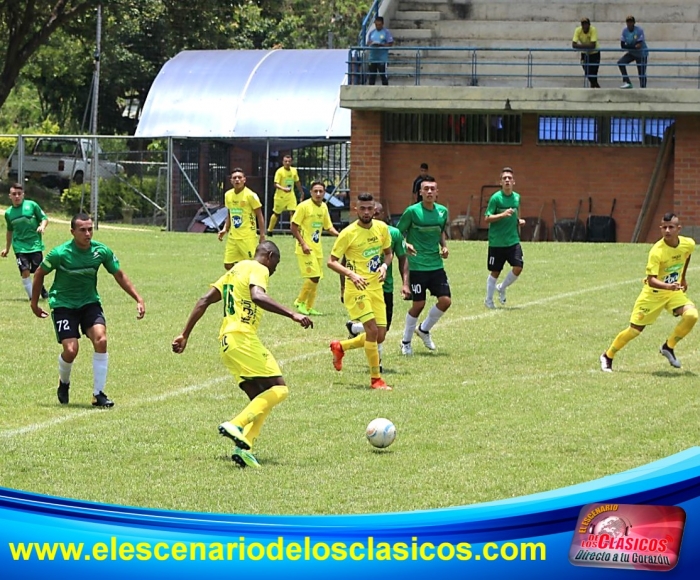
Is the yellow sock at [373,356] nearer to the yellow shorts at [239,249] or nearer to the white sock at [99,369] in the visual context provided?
the white sock at [99,369]

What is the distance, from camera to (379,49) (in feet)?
115

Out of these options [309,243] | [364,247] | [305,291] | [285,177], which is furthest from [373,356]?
[285,177]

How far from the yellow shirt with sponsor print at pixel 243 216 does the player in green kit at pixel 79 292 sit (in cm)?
910

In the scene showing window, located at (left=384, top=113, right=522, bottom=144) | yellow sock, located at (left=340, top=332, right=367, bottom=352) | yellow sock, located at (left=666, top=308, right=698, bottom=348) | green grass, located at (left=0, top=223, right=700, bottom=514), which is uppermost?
window, located at (left=384, top=113, right=522, bottom=144)

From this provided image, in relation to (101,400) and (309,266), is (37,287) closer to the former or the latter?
(101,400)

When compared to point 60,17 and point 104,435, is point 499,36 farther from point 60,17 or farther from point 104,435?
point 104,435

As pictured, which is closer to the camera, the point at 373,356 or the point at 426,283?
the point at 373,356

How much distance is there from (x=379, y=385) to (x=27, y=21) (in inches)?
1143

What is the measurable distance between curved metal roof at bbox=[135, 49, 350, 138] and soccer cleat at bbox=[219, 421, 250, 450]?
95.4 ft

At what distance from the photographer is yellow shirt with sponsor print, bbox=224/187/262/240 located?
21.6m

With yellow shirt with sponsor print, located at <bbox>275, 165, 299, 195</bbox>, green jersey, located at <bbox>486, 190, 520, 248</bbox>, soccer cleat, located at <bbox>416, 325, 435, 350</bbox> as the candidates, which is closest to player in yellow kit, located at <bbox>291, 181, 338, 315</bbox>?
green jersey, located at <bbox>486, 190, 520, 248</bbox>

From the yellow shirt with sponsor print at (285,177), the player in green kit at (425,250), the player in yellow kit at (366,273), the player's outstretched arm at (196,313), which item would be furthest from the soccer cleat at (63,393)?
the yellow shirt with sponsor print at (285,177)

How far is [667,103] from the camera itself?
3306 centimetres

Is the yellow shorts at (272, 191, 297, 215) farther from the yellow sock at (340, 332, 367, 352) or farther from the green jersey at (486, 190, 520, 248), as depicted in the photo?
the yellow sock at (340, 332, 367, 352)
